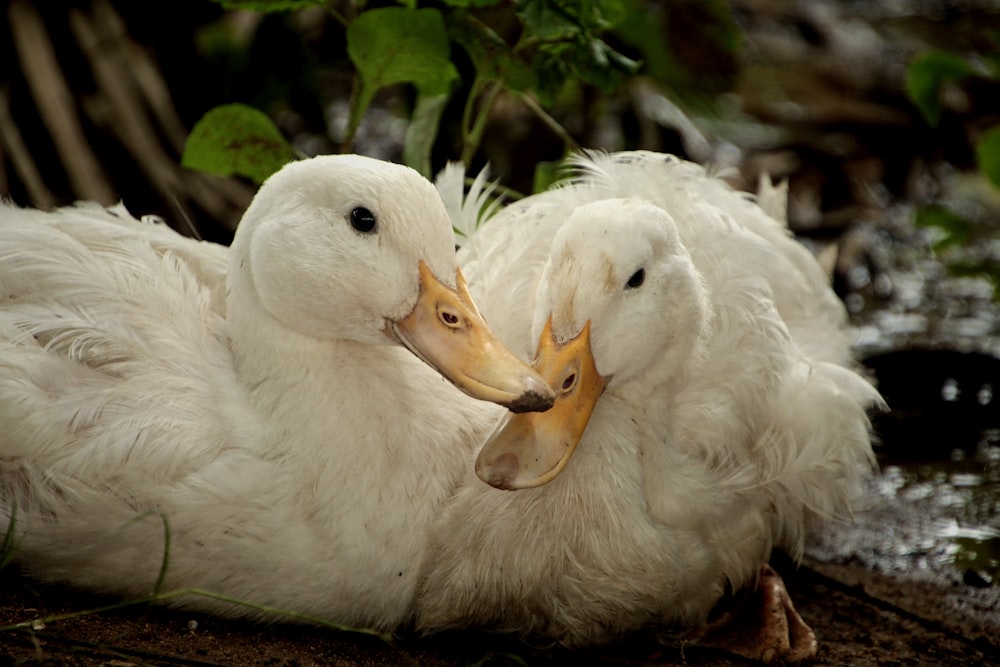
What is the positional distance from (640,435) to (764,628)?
55cm

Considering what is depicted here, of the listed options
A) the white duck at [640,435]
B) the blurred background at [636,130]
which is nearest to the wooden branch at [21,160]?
the blurred background at [636,130]

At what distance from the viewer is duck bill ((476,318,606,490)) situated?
2510 mm

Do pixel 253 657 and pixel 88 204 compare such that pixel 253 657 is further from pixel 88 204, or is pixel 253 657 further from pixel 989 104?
pixel 989 104

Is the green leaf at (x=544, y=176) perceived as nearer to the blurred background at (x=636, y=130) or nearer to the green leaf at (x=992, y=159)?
the blurred background at (x=636, y=130)

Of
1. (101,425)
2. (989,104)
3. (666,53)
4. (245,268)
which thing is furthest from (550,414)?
(989,104)

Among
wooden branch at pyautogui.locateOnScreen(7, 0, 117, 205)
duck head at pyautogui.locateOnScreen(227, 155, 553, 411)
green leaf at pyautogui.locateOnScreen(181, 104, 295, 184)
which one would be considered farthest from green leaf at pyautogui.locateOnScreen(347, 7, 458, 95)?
wooden branch at pyautogui.locateOnScreen(7, 0, 117, 205)

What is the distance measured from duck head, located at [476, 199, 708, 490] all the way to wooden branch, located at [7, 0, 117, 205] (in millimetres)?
2368

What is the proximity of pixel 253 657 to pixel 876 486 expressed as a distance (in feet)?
6.71

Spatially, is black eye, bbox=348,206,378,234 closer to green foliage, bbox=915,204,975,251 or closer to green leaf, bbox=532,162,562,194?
green leaf, bbox=532,162,562,194

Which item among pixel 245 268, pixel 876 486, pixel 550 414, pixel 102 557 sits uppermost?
pixel 245 268

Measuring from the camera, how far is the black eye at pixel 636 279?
2.63m

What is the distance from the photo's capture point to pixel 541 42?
347 cm

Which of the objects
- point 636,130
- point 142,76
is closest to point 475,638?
point 142,76

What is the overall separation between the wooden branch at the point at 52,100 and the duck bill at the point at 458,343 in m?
2.31
